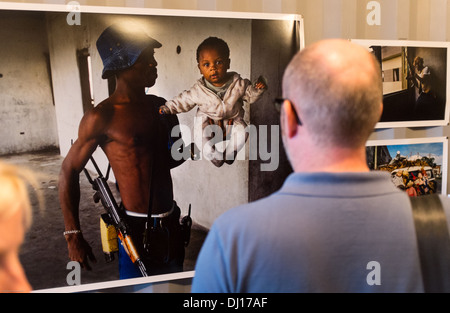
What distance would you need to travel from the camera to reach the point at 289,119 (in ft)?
2.67

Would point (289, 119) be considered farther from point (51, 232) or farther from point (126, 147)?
point (51, 232)

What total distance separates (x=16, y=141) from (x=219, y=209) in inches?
30.4

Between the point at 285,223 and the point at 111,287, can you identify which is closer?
the point at 285,223

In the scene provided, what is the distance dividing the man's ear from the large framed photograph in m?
0.72

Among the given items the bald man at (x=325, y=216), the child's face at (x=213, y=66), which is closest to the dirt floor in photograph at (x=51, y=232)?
the child's face at (x=213, y=66)

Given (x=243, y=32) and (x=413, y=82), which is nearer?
(x=243, y=32)

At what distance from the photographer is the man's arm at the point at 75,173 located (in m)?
1.38

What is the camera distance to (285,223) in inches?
28.8

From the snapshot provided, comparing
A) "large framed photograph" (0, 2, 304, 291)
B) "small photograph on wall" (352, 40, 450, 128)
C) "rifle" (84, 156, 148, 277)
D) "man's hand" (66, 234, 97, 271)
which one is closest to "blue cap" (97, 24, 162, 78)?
"large framed photograph" (0, 2, 304, 291)

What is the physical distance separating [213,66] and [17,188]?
0.81 m

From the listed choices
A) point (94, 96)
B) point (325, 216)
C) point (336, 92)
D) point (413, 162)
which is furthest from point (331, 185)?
point (413, 162)
